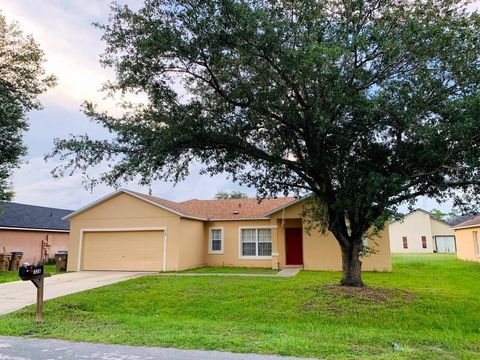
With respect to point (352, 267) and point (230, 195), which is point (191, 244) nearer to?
point (352, 267)

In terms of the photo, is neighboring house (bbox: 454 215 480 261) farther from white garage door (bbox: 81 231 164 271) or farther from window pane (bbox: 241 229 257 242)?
white garage door (bbox: 81 231 164 271)

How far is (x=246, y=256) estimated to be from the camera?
69.4ft

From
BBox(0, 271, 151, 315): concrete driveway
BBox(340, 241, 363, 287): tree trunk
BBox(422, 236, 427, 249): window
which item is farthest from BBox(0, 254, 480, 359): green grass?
BBox(422, 236, 427, 249): window

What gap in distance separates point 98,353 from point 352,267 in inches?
325

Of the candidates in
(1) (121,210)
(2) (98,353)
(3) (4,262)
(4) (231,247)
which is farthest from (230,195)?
(2) (98,353)

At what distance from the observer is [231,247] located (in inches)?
845

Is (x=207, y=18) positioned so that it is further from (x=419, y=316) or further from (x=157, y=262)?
(x=157, y=262)

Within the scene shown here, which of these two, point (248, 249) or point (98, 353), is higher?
point (248, 249)

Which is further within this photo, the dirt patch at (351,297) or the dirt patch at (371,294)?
the dirt patch at (371,294)

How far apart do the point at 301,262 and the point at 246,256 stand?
3.07 m

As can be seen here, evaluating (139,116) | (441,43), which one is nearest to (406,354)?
(441,43)

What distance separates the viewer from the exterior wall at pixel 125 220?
62.8ft

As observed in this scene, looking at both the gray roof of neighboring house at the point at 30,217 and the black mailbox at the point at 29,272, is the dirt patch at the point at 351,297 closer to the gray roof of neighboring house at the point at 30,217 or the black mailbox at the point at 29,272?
the black mailbox at the point at 29,272

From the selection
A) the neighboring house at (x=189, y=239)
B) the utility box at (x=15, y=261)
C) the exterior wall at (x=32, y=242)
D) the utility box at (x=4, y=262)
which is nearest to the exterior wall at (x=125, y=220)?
the neighboring house at (x=189, y=239)
